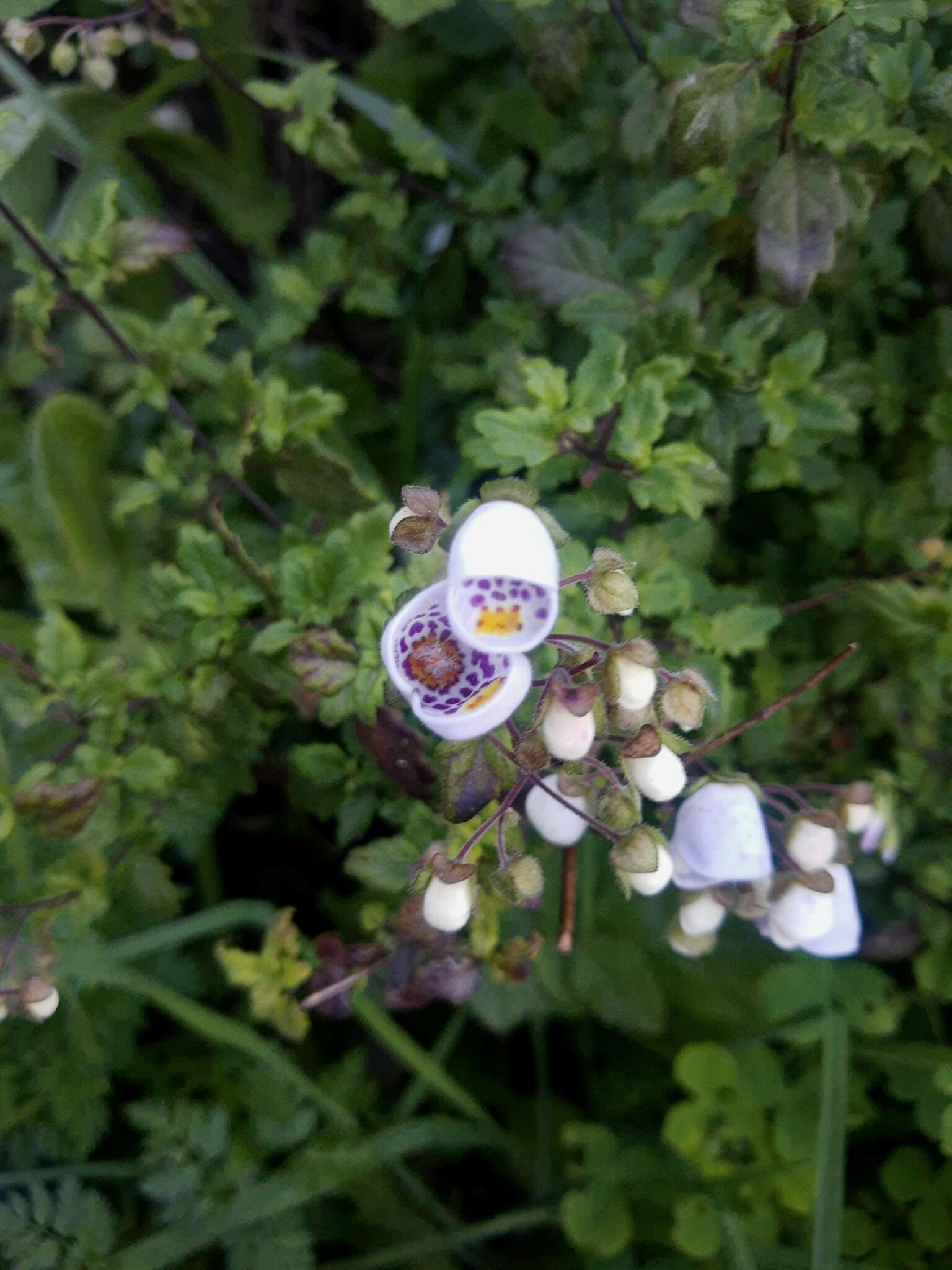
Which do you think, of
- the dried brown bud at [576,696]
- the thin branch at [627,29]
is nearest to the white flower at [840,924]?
the dried brown bud at [576,696]

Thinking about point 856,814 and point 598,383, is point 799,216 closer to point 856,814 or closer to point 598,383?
point 598,383

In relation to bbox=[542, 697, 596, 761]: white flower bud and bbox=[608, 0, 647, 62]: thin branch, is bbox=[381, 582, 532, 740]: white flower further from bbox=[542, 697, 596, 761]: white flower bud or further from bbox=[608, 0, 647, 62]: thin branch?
bbox=[608, 0, 647, 62]: thin branch

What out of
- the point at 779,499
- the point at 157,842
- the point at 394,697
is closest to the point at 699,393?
the point at 779,499

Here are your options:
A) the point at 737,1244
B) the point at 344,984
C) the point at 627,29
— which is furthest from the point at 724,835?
the point at 627,29

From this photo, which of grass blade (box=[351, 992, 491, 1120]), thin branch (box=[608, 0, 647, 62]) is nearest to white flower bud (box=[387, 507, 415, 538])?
grass blade (box=[351, 992, 491, 1120])

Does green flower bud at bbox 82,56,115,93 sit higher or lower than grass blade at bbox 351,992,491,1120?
higher

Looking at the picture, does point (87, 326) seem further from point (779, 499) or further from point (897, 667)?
point (897, 667)
